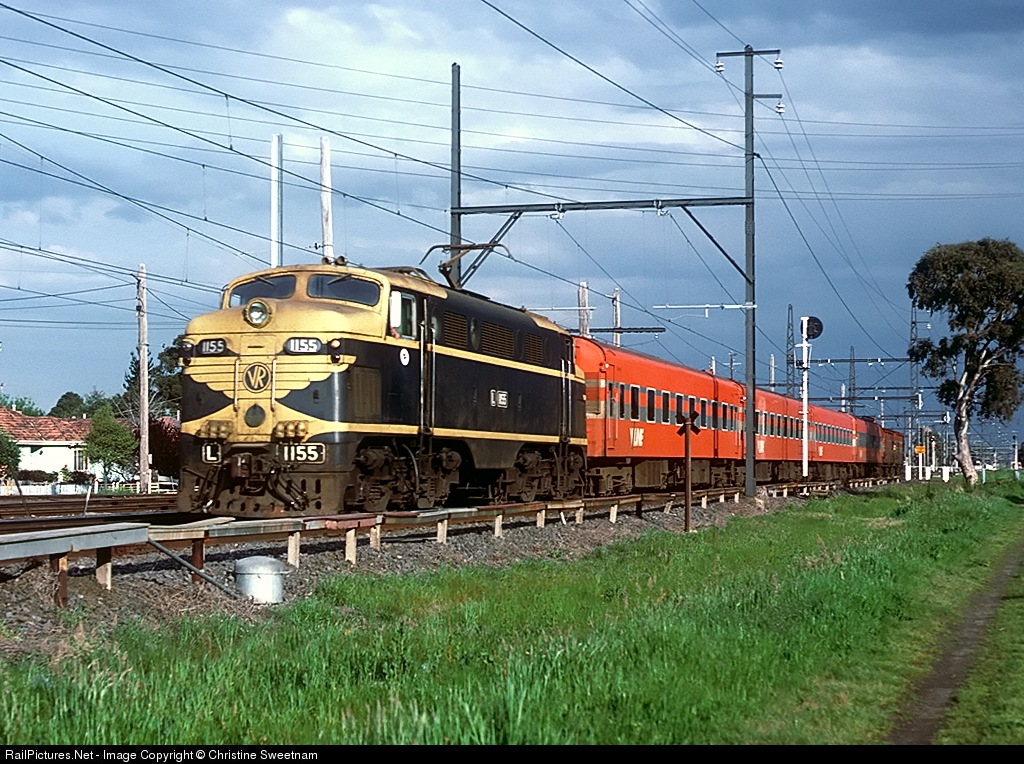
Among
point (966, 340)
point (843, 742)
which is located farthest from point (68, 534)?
point (966, 340)

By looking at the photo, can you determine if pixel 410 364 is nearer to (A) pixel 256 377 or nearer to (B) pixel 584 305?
(A) pixel 256 377

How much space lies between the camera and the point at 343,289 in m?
20.4

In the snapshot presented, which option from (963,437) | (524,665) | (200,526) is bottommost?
(524,665)

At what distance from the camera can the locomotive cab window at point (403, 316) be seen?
66.3 feet

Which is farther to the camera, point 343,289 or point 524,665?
point 343,289

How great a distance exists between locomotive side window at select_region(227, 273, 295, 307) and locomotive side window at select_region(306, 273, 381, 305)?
14.1 inches

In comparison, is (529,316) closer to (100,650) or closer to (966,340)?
(100,650)

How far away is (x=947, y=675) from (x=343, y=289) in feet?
39.1

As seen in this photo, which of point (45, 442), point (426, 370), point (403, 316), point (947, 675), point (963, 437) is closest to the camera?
point (947, 675)

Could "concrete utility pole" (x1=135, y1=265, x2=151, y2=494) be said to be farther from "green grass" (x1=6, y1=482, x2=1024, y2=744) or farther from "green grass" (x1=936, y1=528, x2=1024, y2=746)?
"green grass" (x1=936, y1=528, x2=1024, y2=746)

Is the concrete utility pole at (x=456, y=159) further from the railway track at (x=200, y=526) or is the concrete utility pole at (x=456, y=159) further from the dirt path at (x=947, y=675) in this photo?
the dirt path at (x=947, y=675)

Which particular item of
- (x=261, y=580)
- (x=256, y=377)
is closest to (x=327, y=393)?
(x=256, y=377)

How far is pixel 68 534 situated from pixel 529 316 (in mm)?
15427
